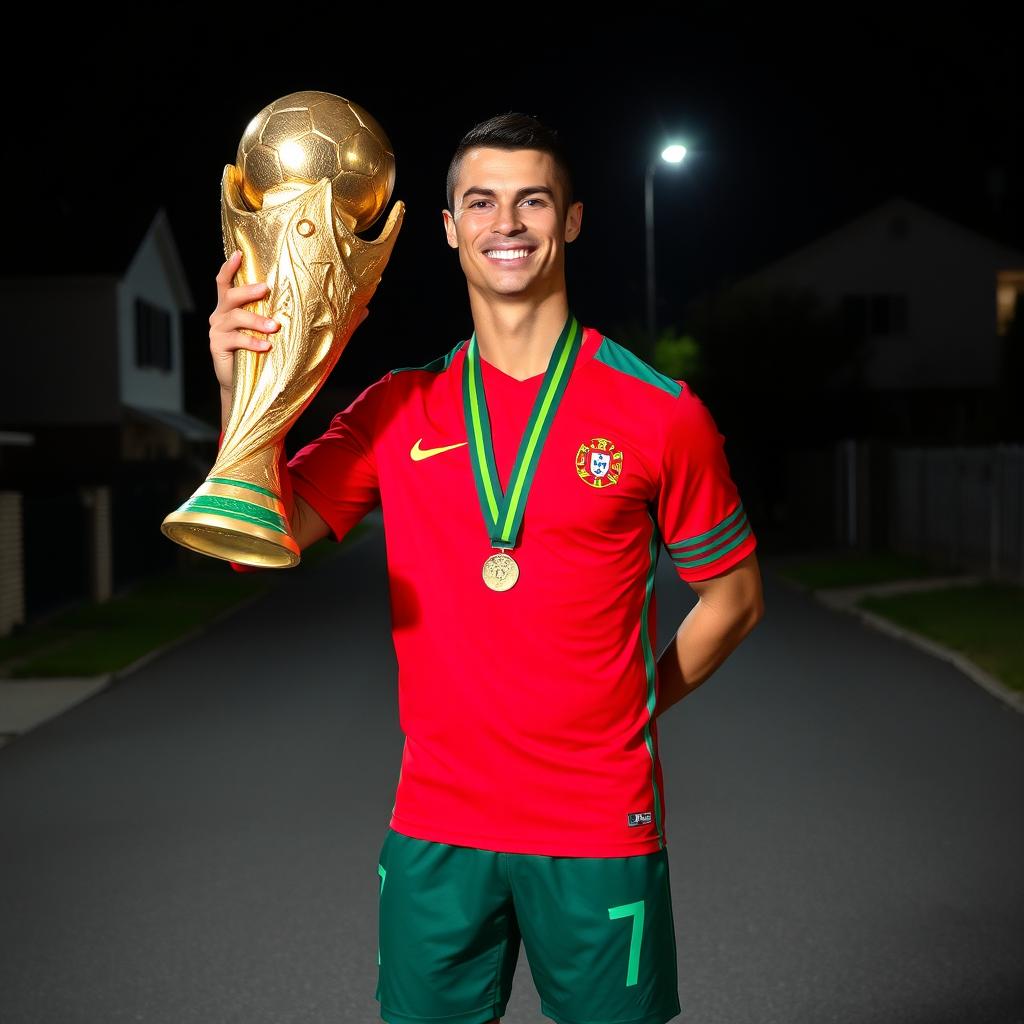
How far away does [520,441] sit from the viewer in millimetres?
2742

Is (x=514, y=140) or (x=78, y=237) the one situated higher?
(x=78, y=237)

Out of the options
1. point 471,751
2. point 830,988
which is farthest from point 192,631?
point 471,751

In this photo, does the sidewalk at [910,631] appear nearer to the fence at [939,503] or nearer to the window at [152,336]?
the fence at [939,503]

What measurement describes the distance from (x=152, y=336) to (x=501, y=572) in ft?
106

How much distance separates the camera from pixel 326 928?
539cm

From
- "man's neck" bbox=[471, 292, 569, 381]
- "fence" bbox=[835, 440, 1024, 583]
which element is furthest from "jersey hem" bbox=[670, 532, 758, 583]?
"fence" bbox=[835, 440, 1024, 583]

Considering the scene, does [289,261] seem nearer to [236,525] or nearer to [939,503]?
[236,525]

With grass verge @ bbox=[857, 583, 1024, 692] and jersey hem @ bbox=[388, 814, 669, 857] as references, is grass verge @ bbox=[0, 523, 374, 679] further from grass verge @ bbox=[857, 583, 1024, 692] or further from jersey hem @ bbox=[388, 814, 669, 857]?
jersey hem @ bbox=[388, 814, 669, 857]

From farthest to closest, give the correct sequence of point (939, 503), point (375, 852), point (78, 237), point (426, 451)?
point (78, 237) < point (939, 503) < point (375, 852) < point (426, 451)

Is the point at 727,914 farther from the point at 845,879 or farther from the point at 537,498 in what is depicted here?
the point at 537,498

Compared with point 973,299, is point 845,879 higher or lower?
lower

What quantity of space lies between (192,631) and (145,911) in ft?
32.1

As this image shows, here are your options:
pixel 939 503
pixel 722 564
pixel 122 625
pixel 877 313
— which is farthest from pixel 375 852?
pixel 877 313

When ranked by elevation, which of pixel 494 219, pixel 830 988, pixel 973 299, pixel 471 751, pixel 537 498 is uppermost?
pixel 973 299
